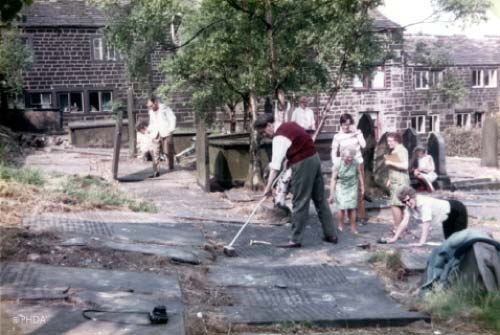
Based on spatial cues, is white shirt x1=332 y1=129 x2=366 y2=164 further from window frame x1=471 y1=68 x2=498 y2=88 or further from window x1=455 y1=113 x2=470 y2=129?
window frame x1=471 y1=68 x2=498 y2=88

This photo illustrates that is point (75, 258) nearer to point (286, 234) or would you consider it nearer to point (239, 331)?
point (239, 331)

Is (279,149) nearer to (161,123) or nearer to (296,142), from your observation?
(296,142)

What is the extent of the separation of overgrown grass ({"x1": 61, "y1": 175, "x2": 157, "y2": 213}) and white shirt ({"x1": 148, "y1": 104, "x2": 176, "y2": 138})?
403 centimetres

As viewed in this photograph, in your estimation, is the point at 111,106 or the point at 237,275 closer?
the point at 237,275

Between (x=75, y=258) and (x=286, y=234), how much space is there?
4268 mm

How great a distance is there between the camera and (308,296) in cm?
682

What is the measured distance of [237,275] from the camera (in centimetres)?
771

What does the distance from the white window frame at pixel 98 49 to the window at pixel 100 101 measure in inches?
65.3

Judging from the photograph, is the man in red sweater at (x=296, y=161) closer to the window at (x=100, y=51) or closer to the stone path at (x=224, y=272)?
the stone path at (x=224, y=272)

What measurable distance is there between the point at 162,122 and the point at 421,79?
28601 millimetres

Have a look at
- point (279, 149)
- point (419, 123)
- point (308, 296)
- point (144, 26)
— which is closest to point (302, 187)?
point (279, 149)

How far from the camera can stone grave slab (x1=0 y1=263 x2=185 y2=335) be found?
5125 millimetres

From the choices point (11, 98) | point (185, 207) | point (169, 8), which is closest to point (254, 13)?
point (169, 8)

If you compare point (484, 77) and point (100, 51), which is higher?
point (100, 51)
